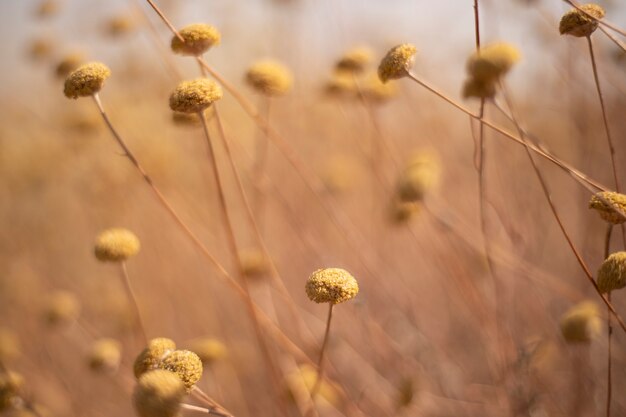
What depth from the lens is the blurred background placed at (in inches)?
69.3

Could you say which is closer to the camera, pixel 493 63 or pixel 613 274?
pixel 613 274

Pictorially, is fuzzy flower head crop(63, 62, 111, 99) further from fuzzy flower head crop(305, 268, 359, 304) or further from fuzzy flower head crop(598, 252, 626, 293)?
fuzzy flower head crop(598, 252, 626, 293)

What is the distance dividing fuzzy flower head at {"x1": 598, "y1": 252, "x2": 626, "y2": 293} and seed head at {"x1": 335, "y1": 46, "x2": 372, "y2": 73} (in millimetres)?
1033

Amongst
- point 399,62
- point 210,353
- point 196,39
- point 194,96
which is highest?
point 196,39

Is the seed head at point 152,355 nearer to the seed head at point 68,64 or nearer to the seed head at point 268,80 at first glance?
the seed head at point 268,80

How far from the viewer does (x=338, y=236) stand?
3.57 m

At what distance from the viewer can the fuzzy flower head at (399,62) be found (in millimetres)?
1074

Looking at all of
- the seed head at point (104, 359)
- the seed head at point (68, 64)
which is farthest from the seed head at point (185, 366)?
the seed head at point (68, 64)

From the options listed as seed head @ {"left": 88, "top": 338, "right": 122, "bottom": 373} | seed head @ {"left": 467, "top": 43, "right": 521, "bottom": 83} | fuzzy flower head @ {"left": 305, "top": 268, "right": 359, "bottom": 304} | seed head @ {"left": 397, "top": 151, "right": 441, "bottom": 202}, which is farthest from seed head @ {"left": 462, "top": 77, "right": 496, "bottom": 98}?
seed head @ {"left": 88, "top": 338, "right": 122, "bottom": 373}

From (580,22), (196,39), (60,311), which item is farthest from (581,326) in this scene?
(60,311)

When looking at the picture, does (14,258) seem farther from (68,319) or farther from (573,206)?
(573,206)

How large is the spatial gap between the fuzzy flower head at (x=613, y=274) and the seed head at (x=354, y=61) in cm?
103

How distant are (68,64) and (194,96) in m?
0.96

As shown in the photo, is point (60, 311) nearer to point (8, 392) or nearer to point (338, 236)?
point (8, 392)
